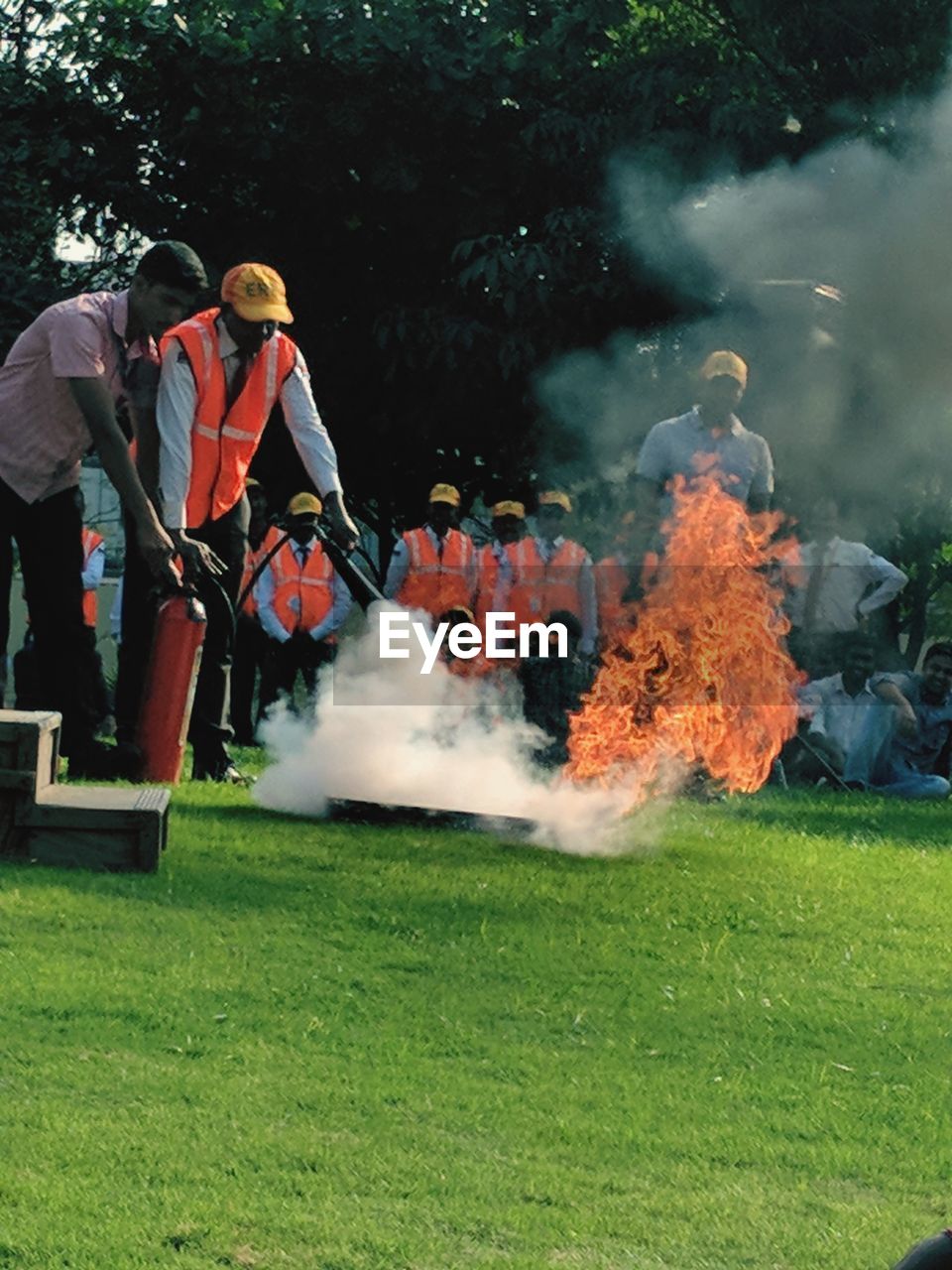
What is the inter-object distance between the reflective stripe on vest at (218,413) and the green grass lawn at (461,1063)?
2075mm

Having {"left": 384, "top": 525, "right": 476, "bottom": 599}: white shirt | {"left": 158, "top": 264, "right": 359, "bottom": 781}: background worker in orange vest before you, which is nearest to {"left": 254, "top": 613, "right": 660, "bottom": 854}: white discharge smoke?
{"left": 158, "top": 264, "right": 359, "bottom": 781}: background worker in orange vest

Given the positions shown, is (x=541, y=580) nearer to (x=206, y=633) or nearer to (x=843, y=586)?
(x=843, y=586)

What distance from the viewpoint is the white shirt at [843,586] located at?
15367 millimetres

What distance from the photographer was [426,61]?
20.4 metres

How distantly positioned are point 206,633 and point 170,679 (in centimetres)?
79

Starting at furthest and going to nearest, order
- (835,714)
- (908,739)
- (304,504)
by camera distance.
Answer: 1. (304,504)
2. (835,714)
3. (908,739)

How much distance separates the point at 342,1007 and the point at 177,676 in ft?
13.2

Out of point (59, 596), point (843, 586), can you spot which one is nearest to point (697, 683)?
point (59, 596)

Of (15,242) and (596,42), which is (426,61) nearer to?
(596,42)

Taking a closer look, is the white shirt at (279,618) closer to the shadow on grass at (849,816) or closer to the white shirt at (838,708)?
the white shirt at (838,708)

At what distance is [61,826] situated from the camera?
7.47 meters

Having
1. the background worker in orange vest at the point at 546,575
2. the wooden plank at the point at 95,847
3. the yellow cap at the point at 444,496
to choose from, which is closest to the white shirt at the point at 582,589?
the background worker in orange vest at the point at 546,575

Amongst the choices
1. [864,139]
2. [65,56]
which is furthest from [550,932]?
[65,56]

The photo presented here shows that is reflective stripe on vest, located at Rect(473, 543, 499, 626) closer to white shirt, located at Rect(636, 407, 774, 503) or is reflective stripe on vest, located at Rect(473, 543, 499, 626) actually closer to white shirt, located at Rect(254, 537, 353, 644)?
white shirt, located at Rect(254, 537, 353, 644)
